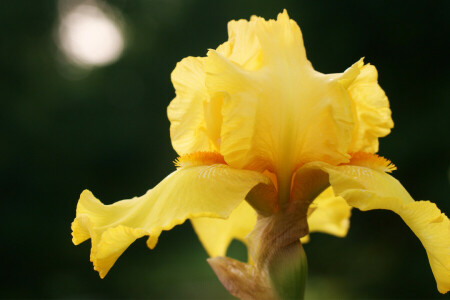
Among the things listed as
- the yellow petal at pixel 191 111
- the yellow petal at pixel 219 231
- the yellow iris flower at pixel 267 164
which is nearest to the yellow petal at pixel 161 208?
the yellow iris flower at pixel 267 164

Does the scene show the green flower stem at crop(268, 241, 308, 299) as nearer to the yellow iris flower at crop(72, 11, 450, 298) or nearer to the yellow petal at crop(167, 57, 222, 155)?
the yellow iris flower at crop(72, 11, 450, 298)

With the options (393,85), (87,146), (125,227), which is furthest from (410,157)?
(125,227)

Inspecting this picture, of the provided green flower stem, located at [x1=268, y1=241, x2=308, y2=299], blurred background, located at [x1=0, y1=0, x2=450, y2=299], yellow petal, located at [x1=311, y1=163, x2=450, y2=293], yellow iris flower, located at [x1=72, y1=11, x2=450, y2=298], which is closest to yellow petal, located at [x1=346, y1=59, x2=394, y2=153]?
yellow iris flower, located at [x1=72, y1=11, x2=450, y2=298]

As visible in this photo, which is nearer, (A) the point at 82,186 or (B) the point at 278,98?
(B) the point at 278,98

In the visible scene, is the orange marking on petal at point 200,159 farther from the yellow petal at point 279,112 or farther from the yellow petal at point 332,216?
the yellow petal at point 332,216

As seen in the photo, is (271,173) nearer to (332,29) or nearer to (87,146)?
(332,29)

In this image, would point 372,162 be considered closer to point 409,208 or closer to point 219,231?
point 409,208

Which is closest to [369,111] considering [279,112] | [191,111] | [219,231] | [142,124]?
[279,112]
